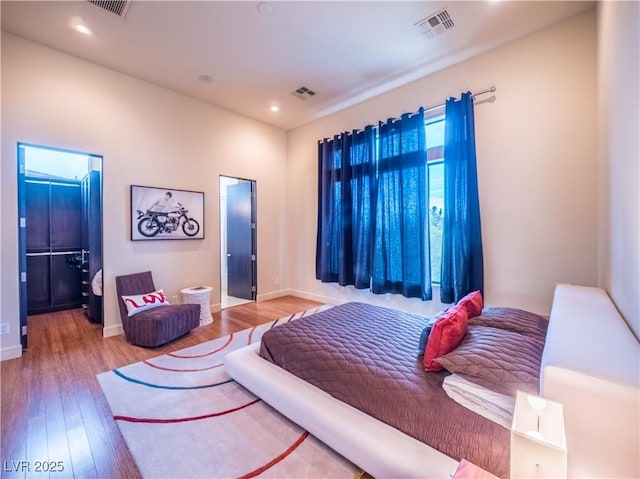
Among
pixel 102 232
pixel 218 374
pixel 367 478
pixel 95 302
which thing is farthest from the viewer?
pixel 95 302

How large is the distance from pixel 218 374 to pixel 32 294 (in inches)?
153

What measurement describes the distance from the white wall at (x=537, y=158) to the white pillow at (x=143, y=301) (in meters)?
4.05

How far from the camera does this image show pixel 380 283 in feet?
12.9

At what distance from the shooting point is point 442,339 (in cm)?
157

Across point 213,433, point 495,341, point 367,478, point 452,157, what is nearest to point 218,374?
point 213,433

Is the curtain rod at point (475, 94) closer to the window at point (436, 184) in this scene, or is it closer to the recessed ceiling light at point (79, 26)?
the window at point (436, 184)

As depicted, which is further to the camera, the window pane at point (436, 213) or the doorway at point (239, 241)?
the doorway at point (239, 241)

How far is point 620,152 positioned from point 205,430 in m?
3.14

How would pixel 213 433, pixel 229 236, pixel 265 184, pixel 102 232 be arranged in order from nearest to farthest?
1. pixel 213 433
2. pixel 102 232
3. pixel 265 184
4. pixel 229 236

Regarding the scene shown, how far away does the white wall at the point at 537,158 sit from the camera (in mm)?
2612


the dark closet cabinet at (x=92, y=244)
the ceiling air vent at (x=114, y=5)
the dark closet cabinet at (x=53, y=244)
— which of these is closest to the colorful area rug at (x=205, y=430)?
the dark closet cabinet at (x=92, y=244)

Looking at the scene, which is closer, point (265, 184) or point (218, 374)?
point (218, 374)

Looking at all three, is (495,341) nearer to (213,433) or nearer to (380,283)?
(213,433)

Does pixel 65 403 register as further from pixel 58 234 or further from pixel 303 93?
pixel 303 93
